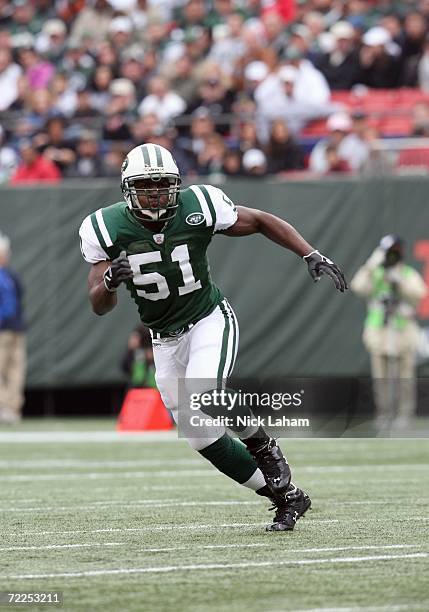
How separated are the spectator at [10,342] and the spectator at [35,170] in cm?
94

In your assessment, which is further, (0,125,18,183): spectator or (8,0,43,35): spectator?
(8,0,43,35): spectator

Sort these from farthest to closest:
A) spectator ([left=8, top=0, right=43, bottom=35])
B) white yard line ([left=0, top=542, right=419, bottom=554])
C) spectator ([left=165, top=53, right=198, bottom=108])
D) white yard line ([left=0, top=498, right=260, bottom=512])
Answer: spectator ([left=8, top=0, right=43, bottom=35])
spectator ([left=165, top=53, right=198, bottom=108])
white yard line ([left=0, top=498, right=260, bottom=512])
white yard line ([left=0, top=542, right=419, bottom=554])

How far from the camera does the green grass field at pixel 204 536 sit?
434cm

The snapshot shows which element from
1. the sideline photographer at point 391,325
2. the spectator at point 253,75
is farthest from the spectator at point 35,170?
the sideline photographer at point 391,325

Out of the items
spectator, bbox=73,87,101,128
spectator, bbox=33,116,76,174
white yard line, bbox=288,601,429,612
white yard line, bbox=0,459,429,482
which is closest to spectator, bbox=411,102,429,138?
spectator, bbox=73,87,101,128

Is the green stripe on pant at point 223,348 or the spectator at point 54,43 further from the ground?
the green stripe on pant at point 223,348

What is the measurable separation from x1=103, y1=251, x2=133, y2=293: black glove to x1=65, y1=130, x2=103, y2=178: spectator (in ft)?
31.6

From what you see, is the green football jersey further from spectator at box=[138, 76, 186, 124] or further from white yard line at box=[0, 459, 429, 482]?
spectator at box=[138, 76, 186, 124]

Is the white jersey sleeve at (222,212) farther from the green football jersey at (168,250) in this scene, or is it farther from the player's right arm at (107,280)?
the player's right arm at (107,280)

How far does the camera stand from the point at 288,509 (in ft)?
20.0

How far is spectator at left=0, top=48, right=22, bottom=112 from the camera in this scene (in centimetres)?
1711

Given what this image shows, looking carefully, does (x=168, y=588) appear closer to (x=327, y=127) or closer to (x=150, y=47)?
(x=327, y=127)

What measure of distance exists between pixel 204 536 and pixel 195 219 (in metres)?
1.37

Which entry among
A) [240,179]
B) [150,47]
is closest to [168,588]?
[240,179]
